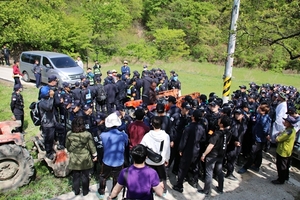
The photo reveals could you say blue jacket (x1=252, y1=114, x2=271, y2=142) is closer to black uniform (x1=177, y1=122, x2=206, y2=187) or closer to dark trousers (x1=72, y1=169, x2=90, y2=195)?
black uniform (x1=177, y1=122, x2=206, y2=187)

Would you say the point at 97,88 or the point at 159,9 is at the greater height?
the point at 159,9

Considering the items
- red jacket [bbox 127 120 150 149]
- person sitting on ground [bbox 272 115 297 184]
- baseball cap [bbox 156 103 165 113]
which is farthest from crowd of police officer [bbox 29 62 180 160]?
person sitting on ground [bbox 272 115 297 184]

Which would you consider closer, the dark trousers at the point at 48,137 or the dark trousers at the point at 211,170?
the dark trousers at the point at 211,170

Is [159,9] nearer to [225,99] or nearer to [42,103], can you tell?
[225,99]

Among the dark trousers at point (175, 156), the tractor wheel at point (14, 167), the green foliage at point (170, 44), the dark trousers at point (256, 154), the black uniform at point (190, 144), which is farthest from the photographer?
the green foliage at point (170, 44)

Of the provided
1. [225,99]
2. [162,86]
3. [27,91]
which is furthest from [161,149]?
[27,91]

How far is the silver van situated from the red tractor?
788 cm

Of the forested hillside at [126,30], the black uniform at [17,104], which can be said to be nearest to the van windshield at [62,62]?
the forested hillside at [126,30]

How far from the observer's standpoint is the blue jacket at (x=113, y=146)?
4371mm

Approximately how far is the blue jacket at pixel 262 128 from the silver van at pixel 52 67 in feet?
30.6

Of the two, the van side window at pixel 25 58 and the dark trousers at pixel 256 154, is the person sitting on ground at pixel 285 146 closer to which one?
the dark trousers at pixel 256 154

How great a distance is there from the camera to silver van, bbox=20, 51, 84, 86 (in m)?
13.0

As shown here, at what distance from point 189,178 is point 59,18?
25210 mm

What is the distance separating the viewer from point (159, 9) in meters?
40.4
